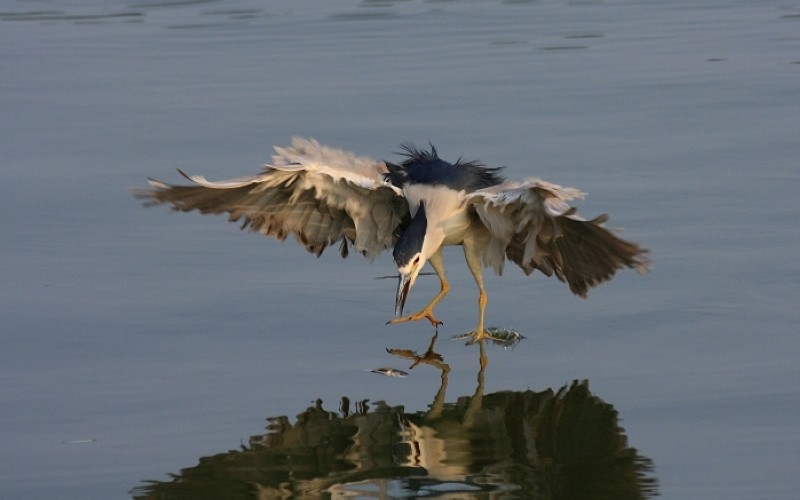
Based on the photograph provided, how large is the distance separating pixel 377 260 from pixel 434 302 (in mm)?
1077

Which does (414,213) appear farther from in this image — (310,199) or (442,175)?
(310,199)

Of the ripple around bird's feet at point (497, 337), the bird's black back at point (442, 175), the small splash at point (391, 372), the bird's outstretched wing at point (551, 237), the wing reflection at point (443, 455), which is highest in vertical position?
the bird's black back at point (442, 175)

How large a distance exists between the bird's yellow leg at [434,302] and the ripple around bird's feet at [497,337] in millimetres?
207

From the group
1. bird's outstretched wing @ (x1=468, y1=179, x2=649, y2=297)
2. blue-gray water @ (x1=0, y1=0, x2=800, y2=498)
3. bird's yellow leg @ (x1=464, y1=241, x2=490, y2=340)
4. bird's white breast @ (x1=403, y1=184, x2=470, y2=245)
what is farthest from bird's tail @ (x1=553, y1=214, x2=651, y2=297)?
bird's white breast @ (x1=403, y1=184, x2=470, y2=245)

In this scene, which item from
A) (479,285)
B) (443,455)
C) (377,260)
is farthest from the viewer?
(377,260)

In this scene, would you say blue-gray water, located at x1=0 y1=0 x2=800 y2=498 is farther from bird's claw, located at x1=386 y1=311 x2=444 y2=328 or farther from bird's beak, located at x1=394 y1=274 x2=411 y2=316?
bird's beak, located at x1=394 y1=274 x2=411 y2=316

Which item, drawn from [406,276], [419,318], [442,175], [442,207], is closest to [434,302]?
[419,318]

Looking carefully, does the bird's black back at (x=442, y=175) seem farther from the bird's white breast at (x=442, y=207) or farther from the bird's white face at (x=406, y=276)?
the bird's white face at (x=406, y=276)

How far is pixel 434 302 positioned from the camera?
7.76 m

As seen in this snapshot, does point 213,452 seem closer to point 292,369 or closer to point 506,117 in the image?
point 292,369

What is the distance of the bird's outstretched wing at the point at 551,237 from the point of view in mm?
6906

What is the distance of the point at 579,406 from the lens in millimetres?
6422

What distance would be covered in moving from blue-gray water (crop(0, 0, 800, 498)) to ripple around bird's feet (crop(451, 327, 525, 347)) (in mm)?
104

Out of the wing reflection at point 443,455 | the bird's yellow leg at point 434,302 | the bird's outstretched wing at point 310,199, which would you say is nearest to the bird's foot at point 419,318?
the bird's yellow leg at point 434,302
